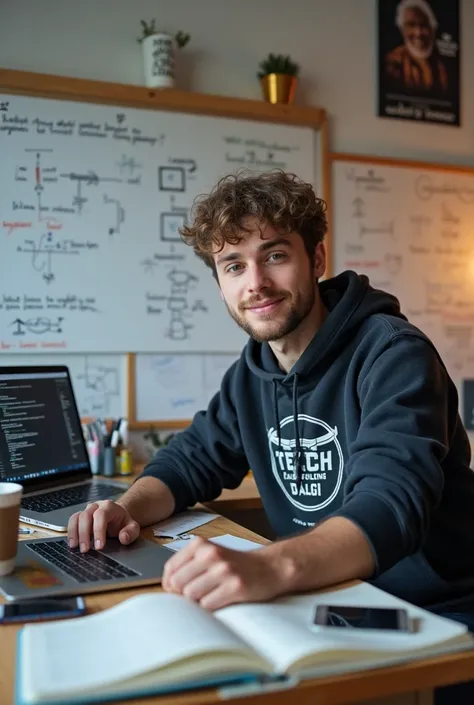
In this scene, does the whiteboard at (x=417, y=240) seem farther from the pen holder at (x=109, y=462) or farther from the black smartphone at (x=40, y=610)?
the black smartphone at (x=40, y=610)

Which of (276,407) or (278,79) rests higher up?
(278,79)

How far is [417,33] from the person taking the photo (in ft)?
9.53

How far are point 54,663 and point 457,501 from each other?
81cm

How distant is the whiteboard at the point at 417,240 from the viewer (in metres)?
2.78

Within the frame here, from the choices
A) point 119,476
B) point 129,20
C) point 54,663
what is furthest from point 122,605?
point 129,20

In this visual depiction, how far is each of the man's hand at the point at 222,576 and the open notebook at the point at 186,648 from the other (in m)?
0.02

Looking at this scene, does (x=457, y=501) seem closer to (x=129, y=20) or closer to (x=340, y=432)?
(x=340, y=432)

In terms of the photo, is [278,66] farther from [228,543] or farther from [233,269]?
[228,543]

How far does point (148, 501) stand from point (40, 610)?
50cm

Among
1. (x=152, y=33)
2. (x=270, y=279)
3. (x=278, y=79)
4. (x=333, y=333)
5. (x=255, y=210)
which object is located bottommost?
(x=333, y=333)

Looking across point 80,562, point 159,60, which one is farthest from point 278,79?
point 80,562

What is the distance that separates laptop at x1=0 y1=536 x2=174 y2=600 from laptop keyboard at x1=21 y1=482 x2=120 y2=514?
0.31 meters

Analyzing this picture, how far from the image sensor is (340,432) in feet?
4.29

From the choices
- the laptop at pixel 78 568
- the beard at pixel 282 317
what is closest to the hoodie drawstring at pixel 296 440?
the beard at pixel 282 317
